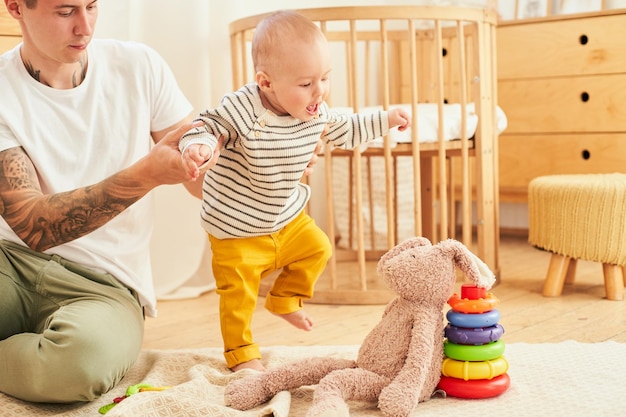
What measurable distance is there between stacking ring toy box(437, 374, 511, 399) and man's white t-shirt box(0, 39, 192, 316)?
25.0 inches

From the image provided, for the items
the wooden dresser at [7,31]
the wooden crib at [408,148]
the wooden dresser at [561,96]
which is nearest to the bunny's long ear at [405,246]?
the wooden crib at [408,148]

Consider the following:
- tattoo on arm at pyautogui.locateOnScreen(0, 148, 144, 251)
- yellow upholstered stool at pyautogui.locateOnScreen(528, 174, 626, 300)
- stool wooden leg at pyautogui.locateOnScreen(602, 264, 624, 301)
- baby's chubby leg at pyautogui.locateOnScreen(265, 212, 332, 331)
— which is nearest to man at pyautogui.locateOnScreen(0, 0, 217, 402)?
tattoo on arm at pyautogui.locateOnScreen(0, 148, 144, 251)

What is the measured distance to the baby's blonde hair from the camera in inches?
55.9

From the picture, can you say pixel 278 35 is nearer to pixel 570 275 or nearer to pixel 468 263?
pixel 468 263

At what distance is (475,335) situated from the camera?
1.40 m

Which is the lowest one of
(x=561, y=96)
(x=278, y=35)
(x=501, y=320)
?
(x=501, y=320)

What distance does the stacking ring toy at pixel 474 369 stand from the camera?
1.41 meters

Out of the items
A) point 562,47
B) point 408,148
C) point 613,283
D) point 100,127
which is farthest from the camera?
point 562,47

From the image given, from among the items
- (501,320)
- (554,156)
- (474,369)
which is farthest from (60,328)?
(554,156)

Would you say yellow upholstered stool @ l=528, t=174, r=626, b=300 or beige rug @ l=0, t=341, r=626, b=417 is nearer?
beige rug @ l=0, t=341, r=626, b=417

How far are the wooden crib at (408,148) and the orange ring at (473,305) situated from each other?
824mm

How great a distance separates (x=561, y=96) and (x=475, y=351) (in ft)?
6.07

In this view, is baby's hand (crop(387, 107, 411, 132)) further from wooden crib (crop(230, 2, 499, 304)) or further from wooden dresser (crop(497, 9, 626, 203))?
wooden dresser (crop(497, 9, 626, 203))

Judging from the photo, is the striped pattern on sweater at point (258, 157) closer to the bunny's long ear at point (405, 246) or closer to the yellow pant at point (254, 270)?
the yellow pant at point (254, 270)
